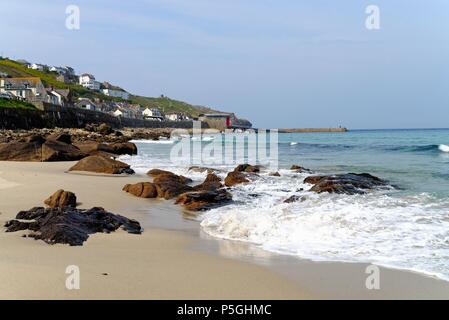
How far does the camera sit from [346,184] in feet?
41.5

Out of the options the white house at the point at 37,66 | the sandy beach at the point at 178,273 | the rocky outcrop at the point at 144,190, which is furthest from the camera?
the white house at the point at 37,66

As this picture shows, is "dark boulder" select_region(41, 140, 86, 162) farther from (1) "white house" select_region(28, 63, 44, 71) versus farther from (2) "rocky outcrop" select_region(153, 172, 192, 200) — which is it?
(1) "white house" select_region(28, 63, 44, 71)

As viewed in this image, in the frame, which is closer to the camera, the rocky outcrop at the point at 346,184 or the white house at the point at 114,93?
the rocky outcrop at the point at 346,184

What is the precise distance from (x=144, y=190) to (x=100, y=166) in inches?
203

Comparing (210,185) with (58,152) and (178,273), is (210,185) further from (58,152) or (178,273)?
(58,152)

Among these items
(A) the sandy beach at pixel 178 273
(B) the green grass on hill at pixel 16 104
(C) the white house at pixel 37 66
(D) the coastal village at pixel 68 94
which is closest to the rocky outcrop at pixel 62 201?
(A) the sandy beach at pixel 178 273

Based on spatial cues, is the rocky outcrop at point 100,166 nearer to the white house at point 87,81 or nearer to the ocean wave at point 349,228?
the ocean wave at point 349,228

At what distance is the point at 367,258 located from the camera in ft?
19.5

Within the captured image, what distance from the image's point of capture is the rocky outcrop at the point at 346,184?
39.1ft

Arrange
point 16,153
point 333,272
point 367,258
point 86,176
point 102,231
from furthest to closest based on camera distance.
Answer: point 16,153 < point 86,176 < point 102,231 < point 367,258 < point 333,272


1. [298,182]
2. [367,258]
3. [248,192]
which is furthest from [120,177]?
[367,258]

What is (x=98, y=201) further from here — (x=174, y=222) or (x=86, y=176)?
(x=86, y=176)

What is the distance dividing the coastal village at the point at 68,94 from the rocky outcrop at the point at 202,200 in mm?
48309
